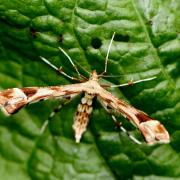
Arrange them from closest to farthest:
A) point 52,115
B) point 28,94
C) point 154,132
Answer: point 154,132 < point 28,94 < point 52,115

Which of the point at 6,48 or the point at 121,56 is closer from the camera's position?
the point at 121,56

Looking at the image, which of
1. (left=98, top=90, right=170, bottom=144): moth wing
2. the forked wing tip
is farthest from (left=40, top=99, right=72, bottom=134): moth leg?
the forked wing tip

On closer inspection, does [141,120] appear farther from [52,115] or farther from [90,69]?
[52,115]

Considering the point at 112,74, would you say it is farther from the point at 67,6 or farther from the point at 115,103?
the point at 67,6

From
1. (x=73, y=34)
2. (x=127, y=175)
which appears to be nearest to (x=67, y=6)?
(x=73, y=34)

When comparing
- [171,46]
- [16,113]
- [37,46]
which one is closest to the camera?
[171,46]

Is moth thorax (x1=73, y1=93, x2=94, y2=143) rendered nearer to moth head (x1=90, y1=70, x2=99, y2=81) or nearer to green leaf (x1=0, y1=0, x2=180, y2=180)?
green leaf (x1=0, y1=0, x2=180, y2=180)

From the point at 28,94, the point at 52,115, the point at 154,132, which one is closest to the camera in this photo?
the point at 154,132

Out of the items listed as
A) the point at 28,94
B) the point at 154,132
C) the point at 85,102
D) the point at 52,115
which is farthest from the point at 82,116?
the point at 154,132
